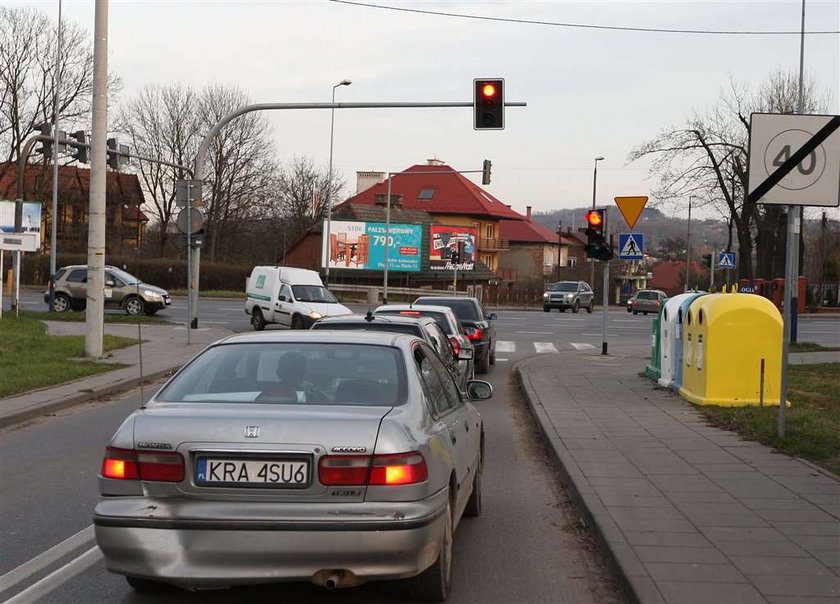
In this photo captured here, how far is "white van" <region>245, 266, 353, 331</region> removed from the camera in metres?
31.4

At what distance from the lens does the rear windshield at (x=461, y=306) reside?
67.3ft

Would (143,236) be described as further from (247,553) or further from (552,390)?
(247,553)

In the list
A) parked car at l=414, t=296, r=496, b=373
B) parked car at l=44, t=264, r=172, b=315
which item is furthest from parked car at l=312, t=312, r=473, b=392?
parked car at l=44, t=264, r=172, b=315

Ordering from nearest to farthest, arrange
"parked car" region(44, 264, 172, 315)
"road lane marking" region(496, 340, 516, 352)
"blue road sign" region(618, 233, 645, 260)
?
"blue road sign" region(618, 233, 645, 260)
"road lane marking" region(496, 340, 516, 352)
"parked car" region(44, 264, 172, 315)

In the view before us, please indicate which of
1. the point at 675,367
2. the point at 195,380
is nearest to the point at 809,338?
the point at 675,367

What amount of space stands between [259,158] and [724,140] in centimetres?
3326

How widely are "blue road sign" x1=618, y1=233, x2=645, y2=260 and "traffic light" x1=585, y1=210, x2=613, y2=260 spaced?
5.70 ft

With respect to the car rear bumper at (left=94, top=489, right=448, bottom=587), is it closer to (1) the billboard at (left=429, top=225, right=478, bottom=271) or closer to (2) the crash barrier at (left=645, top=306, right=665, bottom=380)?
(2) the crash barrier at (left=645, top=306, right=665, bottom=380)

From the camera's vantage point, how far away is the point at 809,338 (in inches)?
1437

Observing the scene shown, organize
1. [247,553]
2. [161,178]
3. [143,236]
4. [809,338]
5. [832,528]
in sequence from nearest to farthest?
[247,553], [832,528], [809,338], [161,178], [143,236]

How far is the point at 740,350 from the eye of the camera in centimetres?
1340

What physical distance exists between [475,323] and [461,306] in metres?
0.81

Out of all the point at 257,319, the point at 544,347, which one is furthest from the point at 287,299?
the point at 544,347

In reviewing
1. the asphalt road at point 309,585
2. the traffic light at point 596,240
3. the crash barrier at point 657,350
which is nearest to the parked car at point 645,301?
the traffic light at point 596,240
